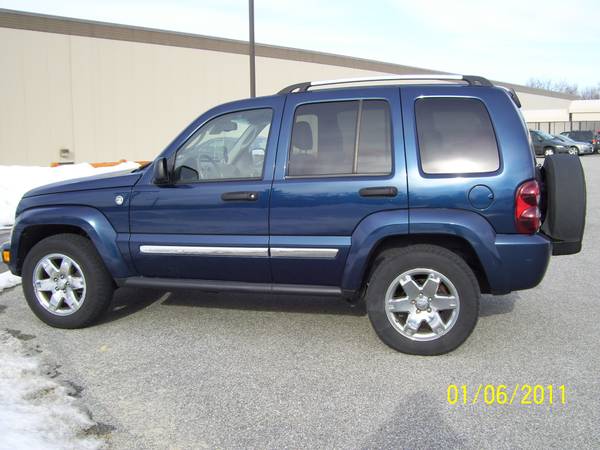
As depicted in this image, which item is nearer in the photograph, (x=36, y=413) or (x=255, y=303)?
(x=36, y=413)

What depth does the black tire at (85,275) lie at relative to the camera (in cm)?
442

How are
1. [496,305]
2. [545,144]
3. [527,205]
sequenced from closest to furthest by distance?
1. [527,205]
2. [496,305]
3. [545,144]

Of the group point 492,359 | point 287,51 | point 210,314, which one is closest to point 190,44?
point 287,51

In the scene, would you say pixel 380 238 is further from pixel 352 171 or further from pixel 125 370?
pixel 125 370

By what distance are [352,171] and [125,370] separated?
2.13 meters

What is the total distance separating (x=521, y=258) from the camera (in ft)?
12.0

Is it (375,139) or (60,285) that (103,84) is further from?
(375,139)

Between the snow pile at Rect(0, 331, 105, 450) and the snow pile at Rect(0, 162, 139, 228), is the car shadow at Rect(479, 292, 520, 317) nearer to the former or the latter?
the snow pile at Rect(0, 331, 105, 450)

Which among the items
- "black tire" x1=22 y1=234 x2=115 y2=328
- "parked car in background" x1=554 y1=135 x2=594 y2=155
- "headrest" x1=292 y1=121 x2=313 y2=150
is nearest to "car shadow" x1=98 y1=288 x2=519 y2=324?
"black tire" x1=22 y1=234 x2=115 y2=328

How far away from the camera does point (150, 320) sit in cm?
474

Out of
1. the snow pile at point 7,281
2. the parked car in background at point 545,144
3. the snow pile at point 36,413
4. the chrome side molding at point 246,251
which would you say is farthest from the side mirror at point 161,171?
the parked car in background at point 545,144

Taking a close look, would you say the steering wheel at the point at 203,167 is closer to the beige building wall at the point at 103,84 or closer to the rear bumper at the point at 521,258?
the rear bumper at the point at 521,258

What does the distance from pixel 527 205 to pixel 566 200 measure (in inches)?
17.8

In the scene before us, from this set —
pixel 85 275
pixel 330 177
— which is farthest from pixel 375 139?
pixel 85 275
